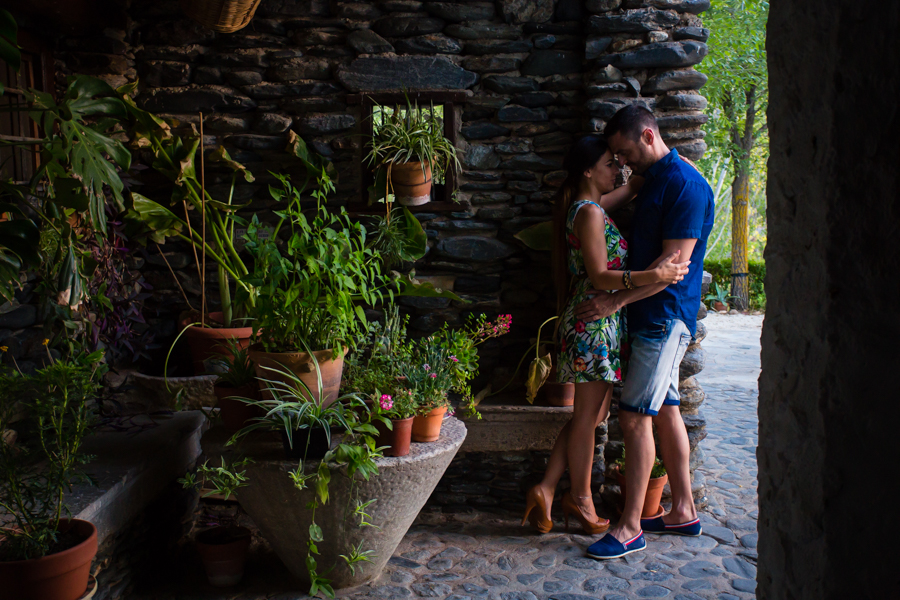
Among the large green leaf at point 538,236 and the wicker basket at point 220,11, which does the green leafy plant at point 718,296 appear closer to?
the large green leaf at point 538,236

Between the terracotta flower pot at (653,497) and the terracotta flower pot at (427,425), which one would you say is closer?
the terracotta flower pot at (427,425)

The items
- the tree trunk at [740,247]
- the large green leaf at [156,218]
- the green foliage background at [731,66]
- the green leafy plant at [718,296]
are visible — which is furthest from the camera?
the tree trunk at [740,247]

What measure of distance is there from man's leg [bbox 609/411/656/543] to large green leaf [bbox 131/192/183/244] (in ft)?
8.11

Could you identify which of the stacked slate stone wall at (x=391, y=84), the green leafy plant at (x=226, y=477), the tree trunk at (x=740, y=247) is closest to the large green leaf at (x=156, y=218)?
the stacked slate stone wall at (x=391, y=84)

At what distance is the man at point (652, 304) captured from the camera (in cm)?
278

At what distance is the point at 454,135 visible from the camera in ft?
11.6

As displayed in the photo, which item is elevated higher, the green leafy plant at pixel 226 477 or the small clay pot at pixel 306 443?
the small clay pot at pixel 306 443

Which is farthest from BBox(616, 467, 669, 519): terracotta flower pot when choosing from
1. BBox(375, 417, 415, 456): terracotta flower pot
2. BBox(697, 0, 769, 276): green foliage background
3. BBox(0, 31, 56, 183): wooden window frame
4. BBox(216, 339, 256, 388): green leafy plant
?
BBox(697, 0, 769, 276): green foliage background

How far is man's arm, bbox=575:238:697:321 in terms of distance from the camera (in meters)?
2.75

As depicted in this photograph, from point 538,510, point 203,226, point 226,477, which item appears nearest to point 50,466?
point 226,477

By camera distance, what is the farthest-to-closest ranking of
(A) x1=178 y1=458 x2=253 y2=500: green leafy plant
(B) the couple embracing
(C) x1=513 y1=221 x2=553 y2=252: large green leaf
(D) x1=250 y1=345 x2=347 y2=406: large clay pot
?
(C) x1=513 y1=221 x2=553 y2=252: large green leaf < (B) the couple embracing < (D) x1=250 y1=345 x2=347 y2=406: large clay pot < (A) x1=178 y1=458 x2=253 y2=500: green leafy plant

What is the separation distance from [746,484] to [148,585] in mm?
3132

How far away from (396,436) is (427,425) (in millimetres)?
204

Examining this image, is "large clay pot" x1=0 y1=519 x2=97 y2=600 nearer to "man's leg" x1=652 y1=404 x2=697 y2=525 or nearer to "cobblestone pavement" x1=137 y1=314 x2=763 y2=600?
"cobblestone pavement" x1=137 y1=314 x2=763 y2=600
